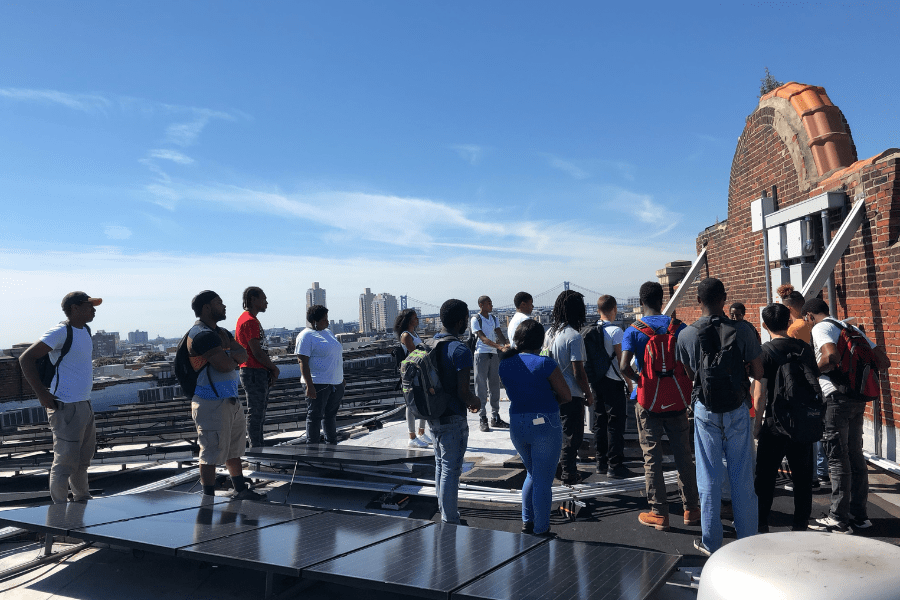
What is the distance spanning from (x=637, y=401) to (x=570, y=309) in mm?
1096

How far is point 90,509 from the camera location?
14.7ft

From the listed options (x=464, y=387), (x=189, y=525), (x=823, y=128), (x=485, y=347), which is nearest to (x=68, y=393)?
(x=189, y=525)

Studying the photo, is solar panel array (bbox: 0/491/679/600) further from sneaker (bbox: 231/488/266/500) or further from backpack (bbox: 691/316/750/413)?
backpack (bbox: 691/316/750/413)

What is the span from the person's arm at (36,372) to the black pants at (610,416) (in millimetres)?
4975

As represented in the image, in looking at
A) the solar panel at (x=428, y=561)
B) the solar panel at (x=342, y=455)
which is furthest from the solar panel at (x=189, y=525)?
the solar panel at (x=342, y=455)

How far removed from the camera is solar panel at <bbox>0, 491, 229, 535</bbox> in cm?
403

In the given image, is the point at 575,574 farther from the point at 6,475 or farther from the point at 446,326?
the point at 6,475

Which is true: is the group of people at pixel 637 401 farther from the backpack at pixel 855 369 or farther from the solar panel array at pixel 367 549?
the solar panel array at pixel 367 549

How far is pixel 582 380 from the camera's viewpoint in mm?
5137

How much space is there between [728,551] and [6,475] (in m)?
8.47

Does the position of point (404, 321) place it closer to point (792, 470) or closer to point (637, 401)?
point (637, 401)

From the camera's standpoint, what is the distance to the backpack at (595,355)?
5.96m

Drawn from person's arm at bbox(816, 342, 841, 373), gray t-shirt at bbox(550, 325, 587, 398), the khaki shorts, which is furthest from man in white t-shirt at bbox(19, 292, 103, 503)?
person's arm at bbox(816, 342, 841, 373)

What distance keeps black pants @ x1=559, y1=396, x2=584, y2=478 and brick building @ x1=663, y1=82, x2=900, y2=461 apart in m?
2.96
